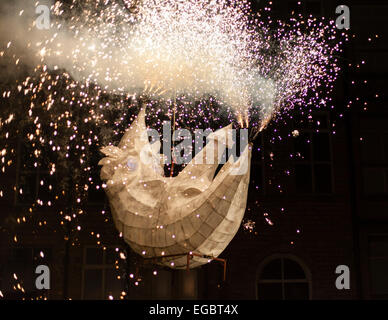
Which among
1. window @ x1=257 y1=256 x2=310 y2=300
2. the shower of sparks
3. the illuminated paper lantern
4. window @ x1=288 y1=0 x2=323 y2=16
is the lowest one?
window @ x1=257 y1=256 x2=310 y2=300

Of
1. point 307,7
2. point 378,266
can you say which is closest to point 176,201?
point 378,266

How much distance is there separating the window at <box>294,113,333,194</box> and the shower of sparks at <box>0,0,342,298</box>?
188 cm

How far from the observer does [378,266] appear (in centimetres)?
959

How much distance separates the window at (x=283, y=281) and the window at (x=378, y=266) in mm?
1237

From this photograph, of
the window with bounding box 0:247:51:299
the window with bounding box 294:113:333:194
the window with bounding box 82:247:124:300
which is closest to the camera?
the window with bounding box 0:247:51:299

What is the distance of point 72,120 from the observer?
7.55 metres

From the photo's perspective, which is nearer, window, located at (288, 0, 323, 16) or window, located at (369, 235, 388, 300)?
window, located at (369, 235, 388, 300)

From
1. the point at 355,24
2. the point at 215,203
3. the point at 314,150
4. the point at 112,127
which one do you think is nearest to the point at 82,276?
the point at 112,127

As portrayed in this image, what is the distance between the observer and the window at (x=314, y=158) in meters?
9.84

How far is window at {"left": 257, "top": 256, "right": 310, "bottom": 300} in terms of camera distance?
9.29 m

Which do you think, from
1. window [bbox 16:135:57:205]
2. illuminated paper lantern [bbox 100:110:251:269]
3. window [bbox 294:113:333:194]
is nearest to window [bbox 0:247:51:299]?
window [bbox 16:135:57:205]

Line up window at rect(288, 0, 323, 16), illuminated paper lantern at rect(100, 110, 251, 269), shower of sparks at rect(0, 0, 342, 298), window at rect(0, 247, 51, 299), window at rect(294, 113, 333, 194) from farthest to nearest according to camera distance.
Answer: window at rect(288, 0, 323, 16)
window at rect(294, 113, 333, 194)
window at rect(0, 247, 51, 299)
shower of sparks at rect(0, 0, 342, 298)
illuminated paper lantern at rect(100, 110, 251, 269)

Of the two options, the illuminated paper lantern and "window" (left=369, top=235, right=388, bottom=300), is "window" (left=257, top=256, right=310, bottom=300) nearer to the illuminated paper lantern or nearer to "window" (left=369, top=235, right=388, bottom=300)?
"window" (left=369, top=235, right=388, bottom=300)

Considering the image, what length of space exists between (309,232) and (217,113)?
3.15 metres
